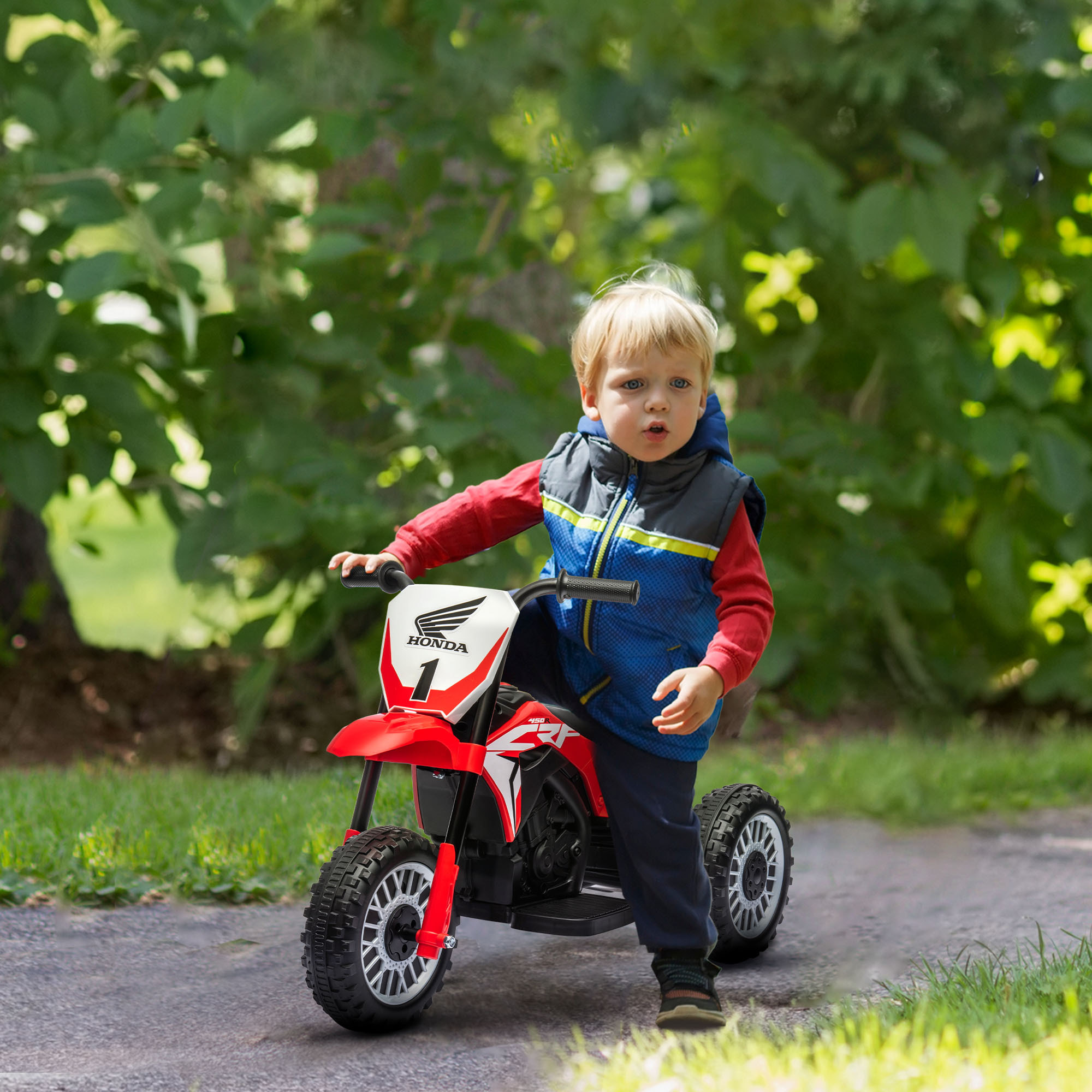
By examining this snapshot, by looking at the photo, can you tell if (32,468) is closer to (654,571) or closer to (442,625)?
(442,625)

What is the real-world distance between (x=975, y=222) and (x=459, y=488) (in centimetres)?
239

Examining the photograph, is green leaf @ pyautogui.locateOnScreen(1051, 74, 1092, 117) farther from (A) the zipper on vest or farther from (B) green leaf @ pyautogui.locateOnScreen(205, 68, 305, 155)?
(A) the zipper on vest

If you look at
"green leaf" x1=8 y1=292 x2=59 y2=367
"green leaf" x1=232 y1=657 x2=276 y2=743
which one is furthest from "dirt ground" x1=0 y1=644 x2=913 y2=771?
"green leaf" x1=8 y1=292 x2=59 y2=367

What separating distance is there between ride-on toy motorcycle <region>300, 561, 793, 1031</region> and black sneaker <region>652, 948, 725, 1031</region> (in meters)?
0.16

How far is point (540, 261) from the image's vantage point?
565 cm

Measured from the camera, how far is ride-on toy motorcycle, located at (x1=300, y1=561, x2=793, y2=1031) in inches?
97.3

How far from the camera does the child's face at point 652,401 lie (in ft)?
8.60

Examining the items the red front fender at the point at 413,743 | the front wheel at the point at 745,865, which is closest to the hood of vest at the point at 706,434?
the red front fender at the point at 413,743

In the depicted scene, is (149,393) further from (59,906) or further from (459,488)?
(59,906)

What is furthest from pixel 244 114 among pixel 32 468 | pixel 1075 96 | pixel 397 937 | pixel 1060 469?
pixel 1060 469

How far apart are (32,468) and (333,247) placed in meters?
1.27

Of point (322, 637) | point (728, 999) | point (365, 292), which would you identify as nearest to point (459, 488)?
point (365, 292)

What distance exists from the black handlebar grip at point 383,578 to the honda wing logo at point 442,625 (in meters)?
0.10

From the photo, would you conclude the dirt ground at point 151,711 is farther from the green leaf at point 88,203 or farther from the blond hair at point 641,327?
the blond hair at point 641,327
